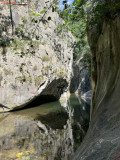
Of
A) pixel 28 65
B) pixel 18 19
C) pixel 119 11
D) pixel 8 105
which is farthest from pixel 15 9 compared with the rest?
pixel 119 11

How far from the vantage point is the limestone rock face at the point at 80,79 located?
34719 mm

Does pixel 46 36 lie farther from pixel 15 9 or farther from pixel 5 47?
pixel 5 47

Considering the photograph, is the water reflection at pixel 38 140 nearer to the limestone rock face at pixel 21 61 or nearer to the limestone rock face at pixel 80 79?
the limestone rock face at pixel 21 61

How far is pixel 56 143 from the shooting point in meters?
7.00

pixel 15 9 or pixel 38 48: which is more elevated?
pixel 15 9

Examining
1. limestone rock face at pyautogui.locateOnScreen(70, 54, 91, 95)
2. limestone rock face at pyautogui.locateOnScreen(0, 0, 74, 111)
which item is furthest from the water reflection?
limestone rock face at pyautogui.locateOnScreen(70, 54, 91, 95)

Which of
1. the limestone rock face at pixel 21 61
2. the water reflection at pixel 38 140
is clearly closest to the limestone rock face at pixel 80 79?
the limestone rock face at pixel 21 61

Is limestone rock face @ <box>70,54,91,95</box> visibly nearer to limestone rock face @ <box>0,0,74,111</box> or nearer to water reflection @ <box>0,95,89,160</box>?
limestone rock face @ <box>0,0,74,111</box>

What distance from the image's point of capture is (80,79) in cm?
3653

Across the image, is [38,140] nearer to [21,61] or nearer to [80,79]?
[21,61]

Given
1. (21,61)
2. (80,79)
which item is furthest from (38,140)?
(80,79)

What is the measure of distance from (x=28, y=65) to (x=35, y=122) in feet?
22.6

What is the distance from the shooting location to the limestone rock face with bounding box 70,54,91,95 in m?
34.7

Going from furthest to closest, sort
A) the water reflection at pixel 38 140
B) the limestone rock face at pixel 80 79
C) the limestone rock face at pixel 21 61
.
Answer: the limestone rock face at pixel 80 79, the limestone rock face at pixel 21 61, the water reflection at pixel 38 140
